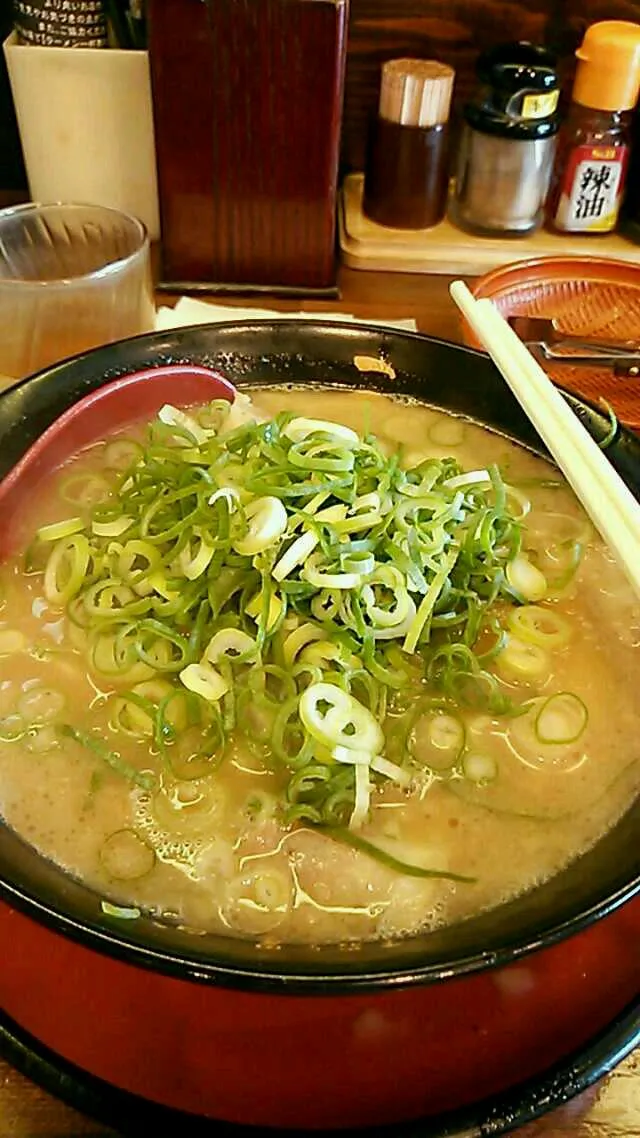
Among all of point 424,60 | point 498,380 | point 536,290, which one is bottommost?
point 536,290

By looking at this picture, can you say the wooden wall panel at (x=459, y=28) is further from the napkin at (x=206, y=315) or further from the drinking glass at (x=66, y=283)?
the drinking glass at (x=66, y=283)

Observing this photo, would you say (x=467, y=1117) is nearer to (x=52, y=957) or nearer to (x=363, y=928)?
(x=363, y=928)

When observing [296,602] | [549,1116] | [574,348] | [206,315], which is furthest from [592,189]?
[549,1116]

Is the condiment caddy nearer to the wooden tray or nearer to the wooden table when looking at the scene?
the wooden tray

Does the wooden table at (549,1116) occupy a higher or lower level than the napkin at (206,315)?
lower

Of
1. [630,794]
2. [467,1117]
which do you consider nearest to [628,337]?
[630,794]

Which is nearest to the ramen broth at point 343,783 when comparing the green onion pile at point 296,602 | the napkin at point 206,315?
the green onion pile at point 296,602
